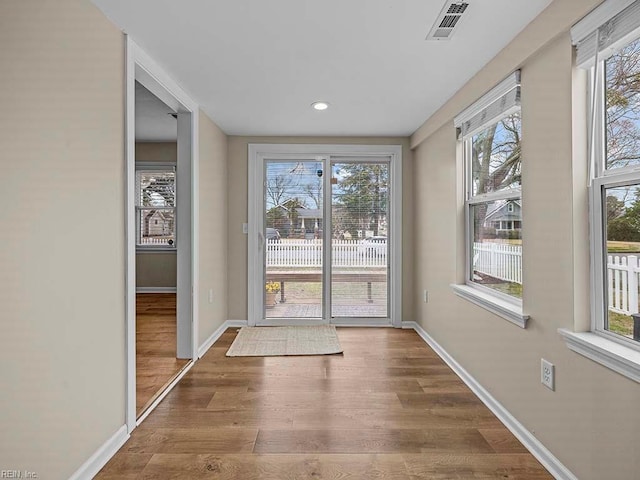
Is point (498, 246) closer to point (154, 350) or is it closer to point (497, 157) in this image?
point (497, 157)

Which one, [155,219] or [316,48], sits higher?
[316,48]

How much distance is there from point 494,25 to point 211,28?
4.89ft

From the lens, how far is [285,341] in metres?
4.09

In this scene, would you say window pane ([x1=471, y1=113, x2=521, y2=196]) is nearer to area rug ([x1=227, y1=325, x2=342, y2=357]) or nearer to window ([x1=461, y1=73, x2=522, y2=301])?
window ([x1=461, y1=73, x2=522, y2=301])

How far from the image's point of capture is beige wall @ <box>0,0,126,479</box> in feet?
4.79

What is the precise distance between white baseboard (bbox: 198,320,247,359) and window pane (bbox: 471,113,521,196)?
274 centimetres

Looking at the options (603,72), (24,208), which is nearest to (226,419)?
(24,208)

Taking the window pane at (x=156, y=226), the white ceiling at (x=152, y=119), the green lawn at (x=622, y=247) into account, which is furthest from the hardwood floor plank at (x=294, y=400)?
the window pane at (x=156, y=226)

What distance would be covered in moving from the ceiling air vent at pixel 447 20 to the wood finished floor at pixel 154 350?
2.78 metres

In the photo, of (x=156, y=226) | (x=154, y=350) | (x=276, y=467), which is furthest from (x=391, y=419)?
(x=156, y=226)

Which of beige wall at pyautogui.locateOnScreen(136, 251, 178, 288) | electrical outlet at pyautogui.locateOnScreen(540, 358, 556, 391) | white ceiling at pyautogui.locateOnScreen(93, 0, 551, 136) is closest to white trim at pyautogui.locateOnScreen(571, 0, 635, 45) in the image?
white ceiling at pyautogui.locateOnScreen(93, 0, 551, 136)

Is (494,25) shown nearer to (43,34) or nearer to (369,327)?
(43,34)

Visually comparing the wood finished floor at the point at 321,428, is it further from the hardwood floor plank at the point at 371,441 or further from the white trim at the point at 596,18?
the white trim at the point at 596,18

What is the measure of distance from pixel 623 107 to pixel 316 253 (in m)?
3.45
